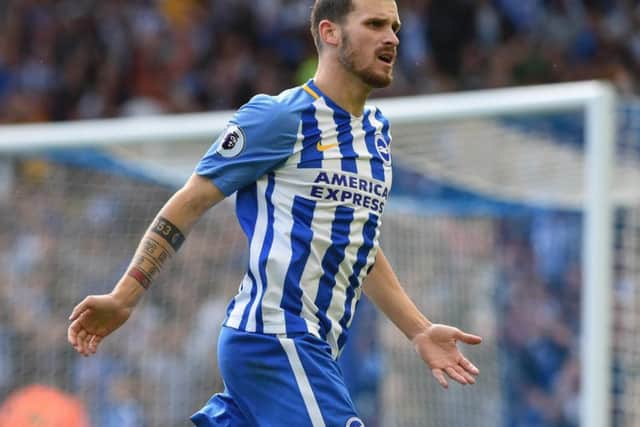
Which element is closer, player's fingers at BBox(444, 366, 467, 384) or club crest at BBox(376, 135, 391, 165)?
Result: player's fingers at BBox(444, 366, 467, 384)

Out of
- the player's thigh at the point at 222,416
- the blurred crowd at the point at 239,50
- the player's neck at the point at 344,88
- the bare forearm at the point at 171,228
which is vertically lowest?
the player's thigh at the point at 222,416

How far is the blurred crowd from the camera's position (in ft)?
43.7

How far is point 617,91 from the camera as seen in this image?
12742 mm

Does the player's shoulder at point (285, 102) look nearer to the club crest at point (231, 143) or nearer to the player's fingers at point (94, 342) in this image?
the club crest at point (231, 143)

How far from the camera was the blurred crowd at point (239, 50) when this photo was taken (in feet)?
43.7

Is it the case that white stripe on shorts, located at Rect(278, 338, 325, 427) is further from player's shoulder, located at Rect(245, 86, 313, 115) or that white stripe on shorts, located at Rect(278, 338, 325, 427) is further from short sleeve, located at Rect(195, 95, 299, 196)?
player's shoulder, located at Rect(245, 86, 313, 115)

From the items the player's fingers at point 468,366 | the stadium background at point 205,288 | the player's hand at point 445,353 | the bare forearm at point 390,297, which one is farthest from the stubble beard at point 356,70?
the stadium background at point 205,288

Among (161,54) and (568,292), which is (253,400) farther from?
(161,54)

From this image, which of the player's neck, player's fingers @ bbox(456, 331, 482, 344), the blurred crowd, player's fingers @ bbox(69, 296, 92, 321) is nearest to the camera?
player's fingers @ bbox(69, 296, 92, 321)

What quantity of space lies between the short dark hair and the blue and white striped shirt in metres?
0.28

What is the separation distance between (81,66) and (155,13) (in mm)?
1175

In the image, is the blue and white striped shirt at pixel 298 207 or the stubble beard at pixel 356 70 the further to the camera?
the stubble beard at pixel 356 70

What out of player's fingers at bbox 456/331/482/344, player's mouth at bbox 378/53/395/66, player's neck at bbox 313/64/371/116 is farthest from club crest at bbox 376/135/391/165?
player's fingers at bbox 456/331/482/344

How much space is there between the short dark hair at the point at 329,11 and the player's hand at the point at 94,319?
3.87 ft
